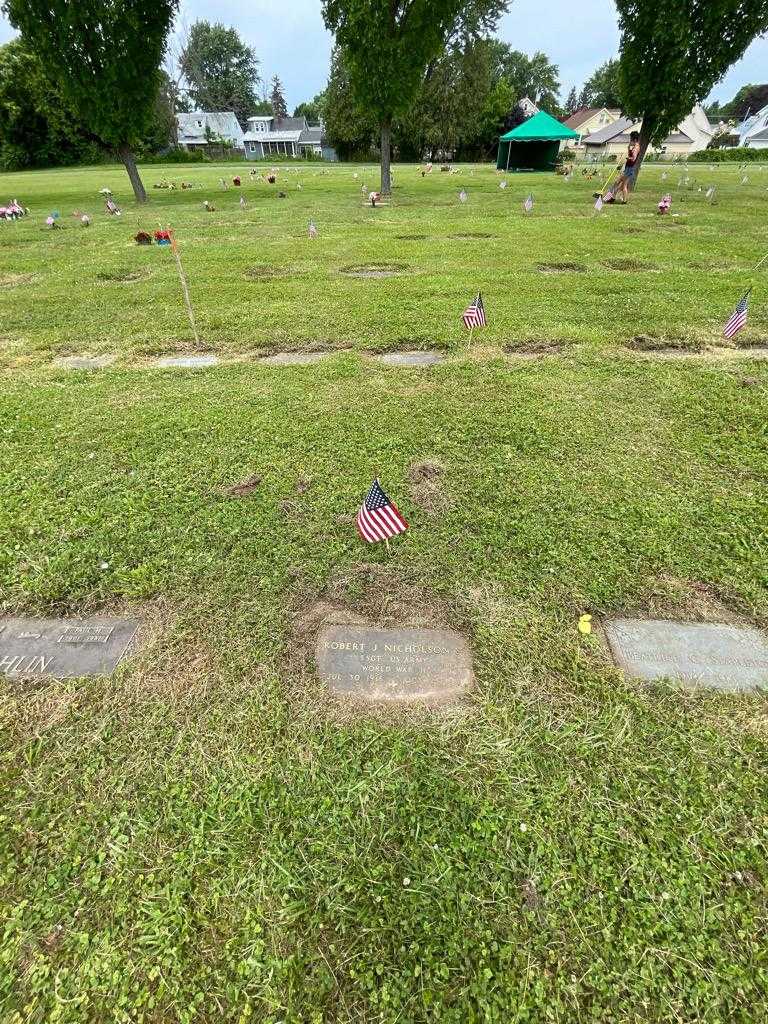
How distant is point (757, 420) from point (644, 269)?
573 cm

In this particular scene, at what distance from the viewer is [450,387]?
16.2ft

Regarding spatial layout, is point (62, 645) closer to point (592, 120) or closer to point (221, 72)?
point (592, 120)

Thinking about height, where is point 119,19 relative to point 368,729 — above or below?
above

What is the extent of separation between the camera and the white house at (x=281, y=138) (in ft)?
208

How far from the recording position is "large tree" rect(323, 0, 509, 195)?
1427cm

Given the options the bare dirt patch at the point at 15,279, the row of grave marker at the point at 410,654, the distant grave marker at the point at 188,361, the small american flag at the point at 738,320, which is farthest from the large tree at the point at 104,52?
the row of grave marker at the point at 410,654

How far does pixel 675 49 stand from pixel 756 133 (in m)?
66.2

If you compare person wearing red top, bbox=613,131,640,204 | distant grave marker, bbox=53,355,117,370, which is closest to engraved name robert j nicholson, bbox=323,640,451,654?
distant grave marker, bbox=53,355,117,370

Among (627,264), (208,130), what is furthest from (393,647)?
(208,130)

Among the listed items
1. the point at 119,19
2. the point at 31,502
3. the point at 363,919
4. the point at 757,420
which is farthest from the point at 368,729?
the point at 119,19

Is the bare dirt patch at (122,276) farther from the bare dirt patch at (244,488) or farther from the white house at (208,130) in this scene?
the white house at (208,130)

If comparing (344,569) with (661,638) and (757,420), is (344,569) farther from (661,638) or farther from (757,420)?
(757,420)

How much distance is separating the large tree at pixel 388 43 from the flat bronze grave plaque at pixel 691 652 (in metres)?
18.6

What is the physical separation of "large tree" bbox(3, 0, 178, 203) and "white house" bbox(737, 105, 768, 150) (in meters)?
71.9
